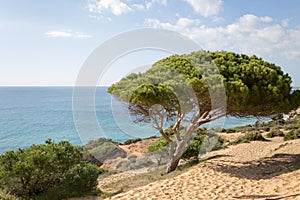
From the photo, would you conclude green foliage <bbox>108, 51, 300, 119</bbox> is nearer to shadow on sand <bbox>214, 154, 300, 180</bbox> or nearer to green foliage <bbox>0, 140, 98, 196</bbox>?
shadow on sand <bbox>214, 154, 300, 180</bbox>

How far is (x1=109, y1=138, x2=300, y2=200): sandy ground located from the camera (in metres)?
5.89

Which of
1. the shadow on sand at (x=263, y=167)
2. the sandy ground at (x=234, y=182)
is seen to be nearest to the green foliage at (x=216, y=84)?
→ the shadow on sand at (x=263, y=167)

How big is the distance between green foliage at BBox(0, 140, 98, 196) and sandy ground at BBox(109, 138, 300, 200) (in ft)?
8.92

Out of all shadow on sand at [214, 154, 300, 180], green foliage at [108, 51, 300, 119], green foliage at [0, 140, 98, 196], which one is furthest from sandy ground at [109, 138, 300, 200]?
green foliage at [0, 140, 98, 196]

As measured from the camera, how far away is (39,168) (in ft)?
26.6

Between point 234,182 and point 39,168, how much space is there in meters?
5.86

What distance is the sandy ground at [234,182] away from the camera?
589cm

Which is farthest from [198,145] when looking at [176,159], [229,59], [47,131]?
[47,131]

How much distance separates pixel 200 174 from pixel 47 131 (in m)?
45.5

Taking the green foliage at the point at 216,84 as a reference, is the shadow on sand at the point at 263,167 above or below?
below

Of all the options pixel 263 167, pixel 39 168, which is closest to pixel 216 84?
pixel 263 167

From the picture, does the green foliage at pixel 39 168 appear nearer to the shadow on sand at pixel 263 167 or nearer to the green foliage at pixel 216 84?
the green foliage at pixel 216 84

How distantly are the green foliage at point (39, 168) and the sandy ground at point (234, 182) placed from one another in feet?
8.92

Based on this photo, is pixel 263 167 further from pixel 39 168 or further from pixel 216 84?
pixel 39 168
